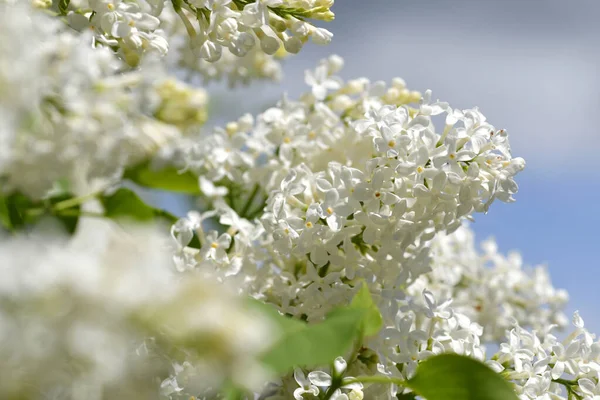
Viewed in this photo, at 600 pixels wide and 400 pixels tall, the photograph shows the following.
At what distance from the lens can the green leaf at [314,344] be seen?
38 centimetres

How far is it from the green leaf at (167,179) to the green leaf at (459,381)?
19.3 inches

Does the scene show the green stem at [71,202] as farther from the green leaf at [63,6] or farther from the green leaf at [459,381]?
the green leaf at [459,381]

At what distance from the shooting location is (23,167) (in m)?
0.44

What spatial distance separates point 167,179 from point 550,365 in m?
0.54

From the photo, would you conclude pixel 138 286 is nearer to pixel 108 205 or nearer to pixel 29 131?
pixel 29 131

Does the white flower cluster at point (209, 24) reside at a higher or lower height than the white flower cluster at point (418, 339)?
higher

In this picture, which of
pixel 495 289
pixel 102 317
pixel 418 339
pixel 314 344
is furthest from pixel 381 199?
pixel 495 289

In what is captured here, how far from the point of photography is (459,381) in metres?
0.51

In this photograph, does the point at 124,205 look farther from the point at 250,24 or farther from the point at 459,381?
the point at 459,381

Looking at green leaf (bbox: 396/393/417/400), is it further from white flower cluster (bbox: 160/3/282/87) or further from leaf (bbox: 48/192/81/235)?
white flower cluster (bbox: 160/3/282/87)

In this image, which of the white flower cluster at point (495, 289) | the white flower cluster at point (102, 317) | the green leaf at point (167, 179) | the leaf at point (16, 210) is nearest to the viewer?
the white flower cluster at point (102, 317)

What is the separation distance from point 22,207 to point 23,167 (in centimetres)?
26

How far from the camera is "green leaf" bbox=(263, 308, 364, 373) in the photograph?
1.25 ft

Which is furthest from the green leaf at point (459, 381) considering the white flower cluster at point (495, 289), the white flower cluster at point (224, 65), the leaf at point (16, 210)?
the white flower cluster at point (224, 65)
